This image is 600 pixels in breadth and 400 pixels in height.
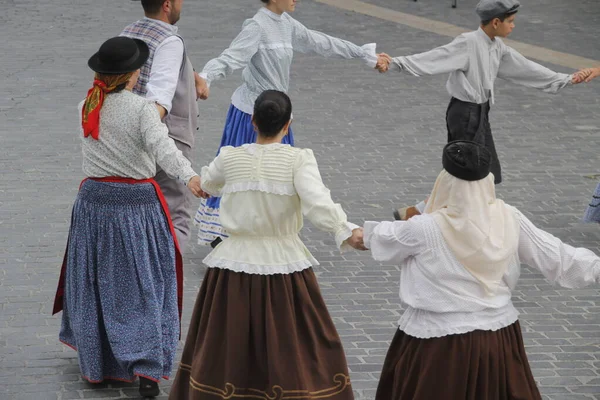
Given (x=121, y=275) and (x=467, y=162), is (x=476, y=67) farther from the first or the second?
(x=467, y=162)

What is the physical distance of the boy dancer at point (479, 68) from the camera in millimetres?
7781

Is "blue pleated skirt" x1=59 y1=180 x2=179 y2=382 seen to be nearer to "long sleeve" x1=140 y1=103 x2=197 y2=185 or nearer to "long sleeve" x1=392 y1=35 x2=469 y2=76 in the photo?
"long sleeve" x1=140 y1=103 x2=197 y2=185

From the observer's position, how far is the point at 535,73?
7988 mm

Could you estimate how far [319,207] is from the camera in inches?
187

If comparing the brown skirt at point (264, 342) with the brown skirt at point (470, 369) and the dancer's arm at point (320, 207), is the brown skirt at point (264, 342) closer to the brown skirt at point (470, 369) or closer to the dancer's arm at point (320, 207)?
the dancer's arm at point (320, 207)

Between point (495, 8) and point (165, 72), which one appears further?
point (495, 8)

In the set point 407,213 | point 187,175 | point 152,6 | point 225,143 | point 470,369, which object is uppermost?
point 152,6

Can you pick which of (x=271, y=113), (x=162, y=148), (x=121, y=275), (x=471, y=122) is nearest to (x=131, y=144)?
(x=162, y=148)

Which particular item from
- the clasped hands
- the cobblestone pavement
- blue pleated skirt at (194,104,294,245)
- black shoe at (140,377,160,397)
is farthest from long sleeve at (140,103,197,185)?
the clasped hands

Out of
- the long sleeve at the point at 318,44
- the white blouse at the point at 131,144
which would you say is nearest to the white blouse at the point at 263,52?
the long sleeve at the point at 318,44

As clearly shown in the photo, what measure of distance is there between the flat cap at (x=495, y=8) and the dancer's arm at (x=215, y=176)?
323 centimetres

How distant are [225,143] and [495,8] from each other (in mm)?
2003

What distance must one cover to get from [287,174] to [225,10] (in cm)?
1311

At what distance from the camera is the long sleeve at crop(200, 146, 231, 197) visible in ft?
16.4
